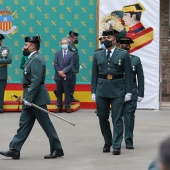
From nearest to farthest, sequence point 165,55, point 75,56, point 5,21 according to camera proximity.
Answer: point 75,56 < point 5,21 < point 165,55

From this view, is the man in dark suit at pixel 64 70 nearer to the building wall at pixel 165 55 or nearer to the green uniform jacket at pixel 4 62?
the green uniform jacket at pixel 4 62

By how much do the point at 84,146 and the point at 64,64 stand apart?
5.46 meters

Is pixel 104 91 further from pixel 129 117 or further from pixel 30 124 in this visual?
pixel 30 124

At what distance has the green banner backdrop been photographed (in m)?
15.5

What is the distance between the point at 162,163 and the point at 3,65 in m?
13.1

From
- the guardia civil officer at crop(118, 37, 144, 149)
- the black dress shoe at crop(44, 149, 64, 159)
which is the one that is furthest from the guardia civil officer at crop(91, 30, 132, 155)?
the black dress shoe at crop(44, 149, 64, 159)

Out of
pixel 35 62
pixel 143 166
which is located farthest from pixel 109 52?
pixel 143 166

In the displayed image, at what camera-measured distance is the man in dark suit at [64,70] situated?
14.5m

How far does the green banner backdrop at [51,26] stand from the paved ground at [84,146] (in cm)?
194

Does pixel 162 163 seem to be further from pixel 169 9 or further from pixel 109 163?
pixel 169 9

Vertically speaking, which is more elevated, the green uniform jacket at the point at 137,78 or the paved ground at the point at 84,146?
the green uniform jacket at the point at 137,78

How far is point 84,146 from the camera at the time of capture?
9344mm

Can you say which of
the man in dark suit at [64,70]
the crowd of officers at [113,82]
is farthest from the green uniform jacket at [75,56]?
the crowd of officers at [113,82]

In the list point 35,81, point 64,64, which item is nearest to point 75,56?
point 64,64
